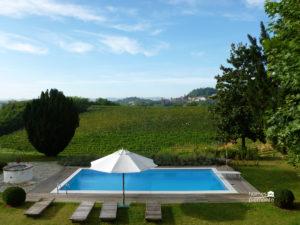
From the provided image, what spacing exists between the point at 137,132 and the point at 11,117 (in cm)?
3050

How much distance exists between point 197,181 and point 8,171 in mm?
11107

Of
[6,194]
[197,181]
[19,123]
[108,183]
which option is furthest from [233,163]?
[19,123]

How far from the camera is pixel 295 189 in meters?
19.2

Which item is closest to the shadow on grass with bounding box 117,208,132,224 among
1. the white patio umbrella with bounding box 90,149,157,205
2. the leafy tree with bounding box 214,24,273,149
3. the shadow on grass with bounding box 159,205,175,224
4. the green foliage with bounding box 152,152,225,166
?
the white patio umbrella with bounding box 90,149,157,205

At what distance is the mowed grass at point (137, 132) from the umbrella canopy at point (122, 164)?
46.1 ft

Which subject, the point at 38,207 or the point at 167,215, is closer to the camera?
the point at 167,215

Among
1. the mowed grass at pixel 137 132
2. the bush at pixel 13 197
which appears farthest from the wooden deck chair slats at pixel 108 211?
the mowed grass at pixel 137 132

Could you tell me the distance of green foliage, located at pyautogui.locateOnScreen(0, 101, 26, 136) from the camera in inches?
2517

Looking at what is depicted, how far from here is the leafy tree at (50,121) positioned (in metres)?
28.4

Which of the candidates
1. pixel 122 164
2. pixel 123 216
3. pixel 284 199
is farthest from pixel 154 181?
pixel 284 199

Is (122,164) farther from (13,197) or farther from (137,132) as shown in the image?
(137,132)

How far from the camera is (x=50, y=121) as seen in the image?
2847cm

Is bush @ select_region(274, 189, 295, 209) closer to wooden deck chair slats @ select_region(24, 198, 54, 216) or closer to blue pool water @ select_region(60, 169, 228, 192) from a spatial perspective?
blue pool water @ select_region(60, 169, 228, 192)

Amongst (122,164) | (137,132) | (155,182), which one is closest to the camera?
(122,164)
